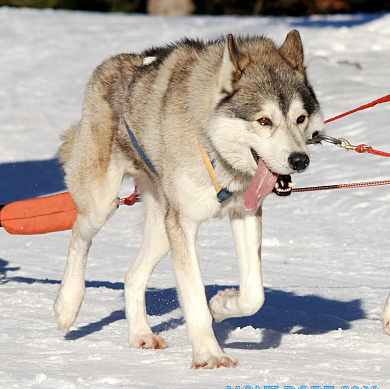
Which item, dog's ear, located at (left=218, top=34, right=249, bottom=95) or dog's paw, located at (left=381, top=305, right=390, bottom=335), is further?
dog's paw, located at (left=381, top=305, right=390, bottom=335)

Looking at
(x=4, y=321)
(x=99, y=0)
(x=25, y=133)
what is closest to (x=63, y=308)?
(x=4, y=321)

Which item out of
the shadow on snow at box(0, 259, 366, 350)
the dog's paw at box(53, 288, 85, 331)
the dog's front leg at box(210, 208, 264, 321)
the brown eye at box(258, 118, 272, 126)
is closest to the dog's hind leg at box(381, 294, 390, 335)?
the shadow on snow at box(0, 259, 366, 350)

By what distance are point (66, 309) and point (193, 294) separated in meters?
1.27

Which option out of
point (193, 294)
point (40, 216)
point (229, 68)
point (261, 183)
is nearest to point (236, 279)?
point (40, 216)

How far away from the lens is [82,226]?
502 centimetres

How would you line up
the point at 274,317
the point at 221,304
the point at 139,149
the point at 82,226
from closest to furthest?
the point at 221,304
the point at 139,149
the point at 82,226
the point at 274,317

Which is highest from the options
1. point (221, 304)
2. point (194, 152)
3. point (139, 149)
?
point (194, 152)

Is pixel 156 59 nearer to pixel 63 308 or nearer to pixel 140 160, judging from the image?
pixel 140 160

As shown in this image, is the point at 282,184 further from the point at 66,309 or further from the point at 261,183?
the point at 66,309

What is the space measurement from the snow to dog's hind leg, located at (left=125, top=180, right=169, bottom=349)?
14 centimetres

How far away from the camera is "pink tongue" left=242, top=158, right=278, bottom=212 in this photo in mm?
3801

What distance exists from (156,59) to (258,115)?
1.30 m

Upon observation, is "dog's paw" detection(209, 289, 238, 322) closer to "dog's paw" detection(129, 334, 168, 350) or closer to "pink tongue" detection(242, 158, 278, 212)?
"dog's paw" detection(129, 334, 168, 350)

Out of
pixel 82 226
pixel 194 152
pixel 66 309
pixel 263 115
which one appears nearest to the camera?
pixel 263 115
